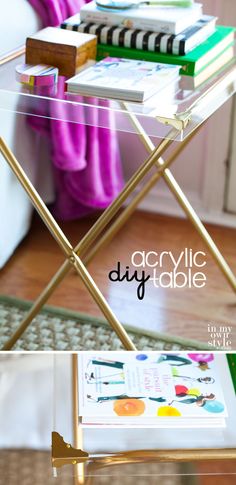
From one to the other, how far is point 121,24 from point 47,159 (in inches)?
31.0

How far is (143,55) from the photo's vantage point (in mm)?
1852

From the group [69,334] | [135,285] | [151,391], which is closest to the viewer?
[151,391]

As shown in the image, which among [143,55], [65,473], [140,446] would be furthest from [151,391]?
[143,55]

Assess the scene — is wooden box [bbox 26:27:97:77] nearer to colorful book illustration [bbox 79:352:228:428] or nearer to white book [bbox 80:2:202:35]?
white book [bbox 80:2:202:35]

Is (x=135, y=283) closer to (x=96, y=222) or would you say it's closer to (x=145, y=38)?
(x=96, y=222)

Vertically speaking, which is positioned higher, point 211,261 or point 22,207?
point 22,207

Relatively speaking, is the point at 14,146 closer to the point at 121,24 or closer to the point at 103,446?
the point at 121,24

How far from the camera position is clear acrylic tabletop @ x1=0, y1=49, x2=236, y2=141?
5.49 ft

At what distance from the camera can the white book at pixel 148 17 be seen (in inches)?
73.2

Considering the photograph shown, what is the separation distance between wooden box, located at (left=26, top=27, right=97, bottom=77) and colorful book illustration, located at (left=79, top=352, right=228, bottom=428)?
56cm

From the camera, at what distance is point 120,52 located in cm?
187

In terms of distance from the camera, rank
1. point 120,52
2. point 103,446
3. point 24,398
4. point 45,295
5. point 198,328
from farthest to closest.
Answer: point 198,328
point 45,295
point 120,52
point 24,398
point 103,446

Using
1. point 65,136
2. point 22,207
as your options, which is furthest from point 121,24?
point 22,207

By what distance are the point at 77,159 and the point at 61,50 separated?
2.25 ft
